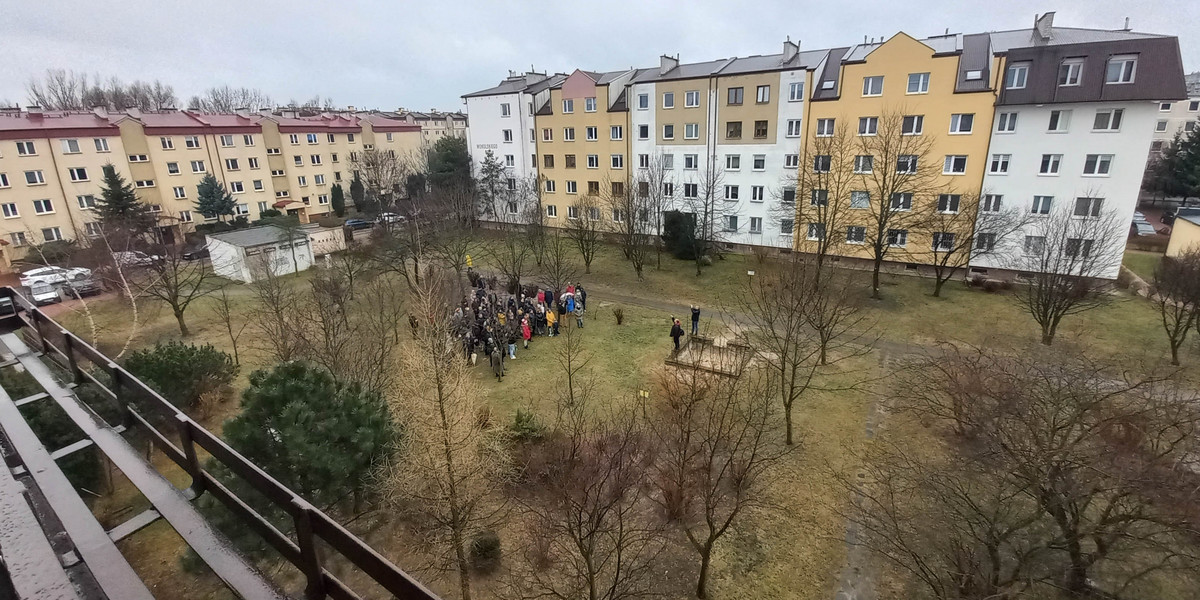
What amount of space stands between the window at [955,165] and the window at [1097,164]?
4503 mm

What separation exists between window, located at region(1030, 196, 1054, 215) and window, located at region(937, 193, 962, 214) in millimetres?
3042

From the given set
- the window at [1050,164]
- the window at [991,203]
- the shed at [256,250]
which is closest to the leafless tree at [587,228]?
the shed at [256,250]

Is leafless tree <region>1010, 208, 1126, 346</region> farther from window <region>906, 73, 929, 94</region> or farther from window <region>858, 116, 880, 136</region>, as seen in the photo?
window <region>858, 116, 880, 136</region>

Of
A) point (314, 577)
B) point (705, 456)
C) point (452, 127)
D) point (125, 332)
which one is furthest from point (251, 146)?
point (314, 577)

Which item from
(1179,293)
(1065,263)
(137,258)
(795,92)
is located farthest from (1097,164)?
(137,258)

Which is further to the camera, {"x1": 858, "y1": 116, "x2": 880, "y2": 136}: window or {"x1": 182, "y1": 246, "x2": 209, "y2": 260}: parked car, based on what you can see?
{"x1": 182, "y1": 246, "x2": 209, "y2": 260}: parked car

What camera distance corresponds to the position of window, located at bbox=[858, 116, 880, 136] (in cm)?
2769

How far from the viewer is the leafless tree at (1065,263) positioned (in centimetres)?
1794

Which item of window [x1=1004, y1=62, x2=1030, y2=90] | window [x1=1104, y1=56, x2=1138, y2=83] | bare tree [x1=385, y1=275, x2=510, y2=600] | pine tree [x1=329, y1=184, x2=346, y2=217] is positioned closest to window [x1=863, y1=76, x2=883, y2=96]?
window [x1=1004, y1=62, x2=1030, y2=90]

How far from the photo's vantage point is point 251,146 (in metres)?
42.7

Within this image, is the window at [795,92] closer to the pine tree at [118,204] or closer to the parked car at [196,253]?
the parked car at [196,253]

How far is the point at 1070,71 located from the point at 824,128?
10.2 m

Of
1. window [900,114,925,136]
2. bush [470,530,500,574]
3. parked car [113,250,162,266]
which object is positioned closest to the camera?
bush [470,530,500,574]

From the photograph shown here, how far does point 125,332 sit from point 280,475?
1888 centimetres
